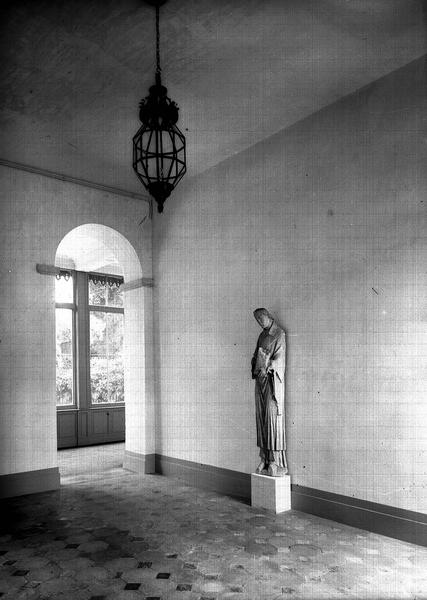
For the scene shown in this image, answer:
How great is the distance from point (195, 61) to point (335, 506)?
495 cm

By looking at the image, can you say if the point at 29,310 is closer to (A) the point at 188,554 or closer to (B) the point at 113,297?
(A) the point at 188,554

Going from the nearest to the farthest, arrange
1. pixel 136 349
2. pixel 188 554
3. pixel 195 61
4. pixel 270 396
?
pixel 188 554
pixel 195 61
pixel 270 396
pixel 136 349

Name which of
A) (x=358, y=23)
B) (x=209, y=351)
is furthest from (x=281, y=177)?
(x=209, y=351)

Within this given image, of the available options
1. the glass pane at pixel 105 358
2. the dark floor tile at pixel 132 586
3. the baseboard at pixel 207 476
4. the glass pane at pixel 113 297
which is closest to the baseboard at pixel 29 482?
the baseboard at pixel 207 476

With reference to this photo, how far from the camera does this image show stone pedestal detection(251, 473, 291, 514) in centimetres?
593

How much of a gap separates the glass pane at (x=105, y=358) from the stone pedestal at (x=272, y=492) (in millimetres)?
6503

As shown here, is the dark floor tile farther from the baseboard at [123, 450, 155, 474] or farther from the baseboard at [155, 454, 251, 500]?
the baseboard at [123, 450, 155, 474]

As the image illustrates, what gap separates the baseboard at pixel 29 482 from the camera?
684 cm

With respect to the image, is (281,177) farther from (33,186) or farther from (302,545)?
(302,545)

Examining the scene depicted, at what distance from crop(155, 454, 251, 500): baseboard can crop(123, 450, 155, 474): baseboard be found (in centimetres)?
10

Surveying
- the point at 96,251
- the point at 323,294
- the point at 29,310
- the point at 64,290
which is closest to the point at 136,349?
the point at 29,310

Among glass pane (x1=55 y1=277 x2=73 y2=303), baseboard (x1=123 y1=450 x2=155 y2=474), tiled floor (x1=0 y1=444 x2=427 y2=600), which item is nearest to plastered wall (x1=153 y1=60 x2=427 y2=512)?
baseboard (x1=123 y1=450 x2=155 y2=474)

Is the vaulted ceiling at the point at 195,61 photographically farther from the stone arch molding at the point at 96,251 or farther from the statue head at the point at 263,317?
the statue head at the point at 263,317

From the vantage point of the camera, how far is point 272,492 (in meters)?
5.95
